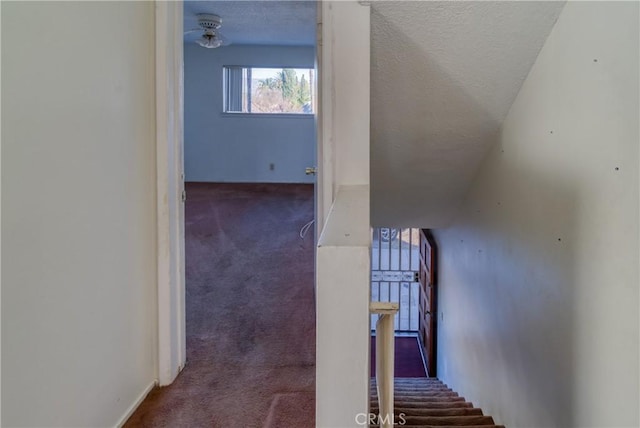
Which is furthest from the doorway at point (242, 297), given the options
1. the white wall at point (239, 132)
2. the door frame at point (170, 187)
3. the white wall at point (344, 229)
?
the white wall at point (239, 132)

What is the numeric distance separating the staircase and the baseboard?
1.03m

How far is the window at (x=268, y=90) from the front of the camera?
5.82m

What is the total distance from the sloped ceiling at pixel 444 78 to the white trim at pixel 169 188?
0.78 meters

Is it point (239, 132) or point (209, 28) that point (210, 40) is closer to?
point (209, 28)

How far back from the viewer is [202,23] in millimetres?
4449

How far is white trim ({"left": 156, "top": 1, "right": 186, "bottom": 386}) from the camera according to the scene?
5.40 ft

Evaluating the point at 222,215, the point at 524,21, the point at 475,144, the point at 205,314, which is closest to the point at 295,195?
the point at 222,215

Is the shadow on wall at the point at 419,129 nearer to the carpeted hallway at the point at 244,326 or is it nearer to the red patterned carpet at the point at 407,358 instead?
the carpeted hallway at the point at 244,326

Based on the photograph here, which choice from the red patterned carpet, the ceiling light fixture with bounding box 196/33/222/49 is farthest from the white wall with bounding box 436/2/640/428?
the ceiling light fixture with bounding box 196/33/222/49

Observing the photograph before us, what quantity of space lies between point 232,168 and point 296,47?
1.80 meters

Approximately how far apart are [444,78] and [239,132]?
4.44 meters

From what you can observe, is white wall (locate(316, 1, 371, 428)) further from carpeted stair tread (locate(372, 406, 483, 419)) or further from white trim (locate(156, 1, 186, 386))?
carpeted stair tread (locate(372, 406, 483, 419))

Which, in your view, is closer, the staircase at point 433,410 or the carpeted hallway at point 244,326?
the carpeted hallway at point 244,326

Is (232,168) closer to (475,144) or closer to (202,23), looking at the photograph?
(202,23)
